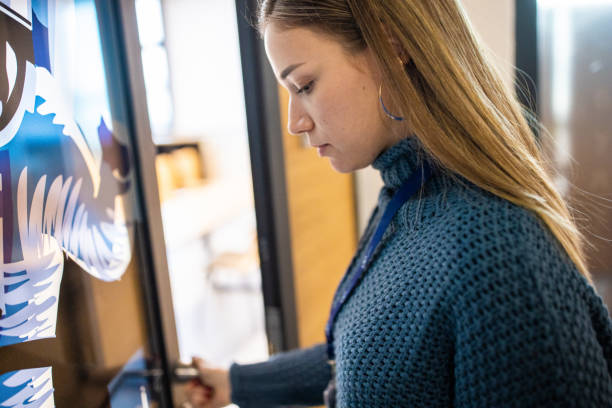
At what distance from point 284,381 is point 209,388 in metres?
0.18

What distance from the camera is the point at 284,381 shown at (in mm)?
955

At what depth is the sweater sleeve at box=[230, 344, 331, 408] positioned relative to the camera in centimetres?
95

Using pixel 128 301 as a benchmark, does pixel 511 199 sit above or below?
above

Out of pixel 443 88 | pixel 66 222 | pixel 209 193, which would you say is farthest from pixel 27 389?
pixel 209 193

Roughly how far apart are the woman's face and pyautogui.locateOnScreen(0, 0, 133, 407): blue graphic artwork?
30 cm

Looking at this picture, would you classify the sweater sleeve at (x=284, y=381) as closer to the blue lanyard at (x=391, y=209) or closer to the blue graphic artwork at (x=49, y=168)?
the blue lanyard at (x=391, y=209)

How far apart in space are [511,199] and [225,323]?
2.73 metres

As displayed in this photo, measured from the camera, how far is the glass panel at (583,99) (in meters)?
1.18

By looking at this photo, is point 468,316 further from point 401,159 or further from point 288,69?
point 288,69

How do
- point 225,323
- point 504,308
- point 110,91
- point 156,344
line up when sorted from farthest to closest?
point 225,323
point 156,344
point 110,91
point 504,308

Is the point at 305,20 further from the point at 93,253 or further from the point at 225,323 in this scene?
the point at 225,323

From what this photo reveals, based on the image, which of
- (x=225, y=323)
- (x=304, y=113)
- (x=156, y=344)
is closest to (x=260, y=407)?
(x=156, y=344)

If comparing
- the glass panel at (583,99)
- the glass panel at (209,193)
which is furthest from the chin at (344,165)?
the glass panel at (209,193)

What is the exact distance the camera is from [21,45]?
22.5 inches
